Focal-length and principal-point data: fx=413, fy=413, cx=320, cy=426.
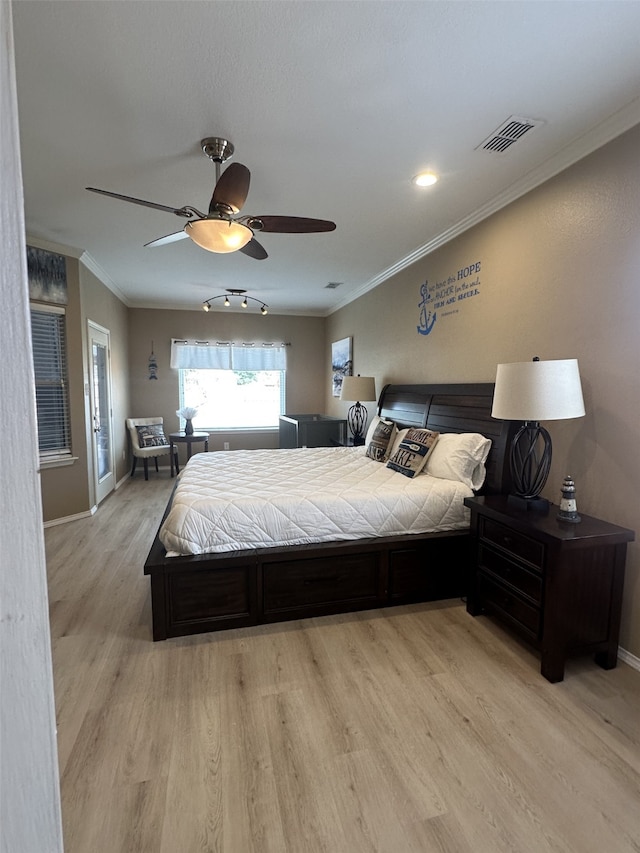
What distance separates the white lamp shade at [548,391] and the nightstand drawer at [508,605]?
3.09 ft

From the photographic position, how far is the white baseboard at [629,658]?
2033 millimetres

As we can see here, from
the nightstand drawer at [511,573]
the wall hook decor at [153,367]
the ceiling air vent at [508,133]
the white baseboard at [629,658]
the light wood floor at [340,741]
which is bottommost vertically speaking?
the light wood floor at [340,741]

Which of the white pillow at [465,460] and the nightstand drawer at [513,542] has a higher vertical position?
the white pillow at [465,460]

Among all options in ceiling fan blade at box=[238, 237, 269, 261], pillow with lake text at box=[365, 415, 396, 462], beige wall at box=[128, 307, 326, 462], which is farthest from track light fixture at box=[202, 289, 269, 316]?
pillow with lake text at box=[365, 415, 396, 462]

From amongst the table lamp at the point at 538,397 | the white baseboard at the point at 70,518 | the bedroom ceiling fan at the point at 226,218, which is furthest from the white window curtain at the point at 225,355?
the table lamp at the point at 538,397

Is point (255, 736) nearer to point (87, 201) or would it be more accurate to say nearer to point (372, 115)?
point (372, 115)

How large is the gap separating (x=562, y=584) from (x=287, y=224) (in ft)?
7.70

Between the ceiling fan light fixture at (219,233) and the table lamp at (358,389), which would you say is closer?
the ceiling fan light fixture at (219,233)

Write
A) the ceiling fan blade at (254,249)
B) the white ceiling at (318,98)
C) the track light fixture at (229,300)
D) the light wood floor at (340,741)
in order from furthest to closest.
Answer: the track light fixture at (229,300), the ceiling fan blade at (254,249), the white ceiling at (318,98), the light wood floor at (340,741)

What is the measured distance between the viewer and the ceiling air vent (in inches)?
81.5

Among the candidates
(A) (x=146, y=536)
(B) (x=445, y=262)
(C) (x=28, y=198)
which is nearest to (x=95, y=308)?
(C) (x=28, y=198)

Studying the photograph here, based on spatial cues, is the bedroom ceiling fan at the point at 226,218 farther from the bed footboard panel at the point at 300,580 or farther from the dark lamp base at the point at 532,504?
the dark lamp base at the point at 532,504

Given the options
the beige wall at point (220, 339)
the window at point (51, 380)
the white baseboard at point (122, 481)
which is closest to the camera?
the window at point (51, 380)

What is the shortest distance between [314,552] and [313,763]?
103 centimetres
